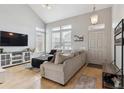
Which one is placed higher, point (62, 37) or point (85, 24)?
point (85, 24)

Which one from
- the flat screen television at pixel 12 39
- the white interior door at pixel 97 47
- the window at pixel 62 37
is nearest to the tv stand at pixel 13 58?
the flat screen television at pixel 12 39

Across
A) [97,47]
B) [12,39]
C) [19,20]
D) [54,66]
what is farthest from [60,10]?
[54,66]

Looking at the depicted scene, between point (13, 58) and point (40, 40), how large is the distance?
2773 millimetres

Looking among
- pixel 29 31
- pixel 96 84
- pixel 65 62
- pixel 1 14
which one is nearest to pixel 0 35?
pixel 1 14

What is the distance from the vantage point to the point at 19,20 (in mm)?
5480

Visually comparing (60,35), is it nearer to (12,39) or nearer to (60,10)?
(60,10)

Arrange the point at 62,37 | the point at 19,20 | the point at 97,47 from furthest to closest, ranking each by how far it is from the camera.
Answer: the point at 62,37 < the point at 19,20 < the point at 97,47

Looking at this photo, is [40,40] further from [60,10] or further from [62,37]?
[60,10]

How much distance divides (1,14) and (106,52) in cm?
542

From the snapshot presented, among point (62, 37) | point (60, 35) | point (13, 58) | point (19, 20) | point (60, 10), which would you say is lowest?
point (13, 58)

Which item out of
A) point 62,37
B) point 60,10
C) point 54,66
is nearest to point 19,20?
point 60,10

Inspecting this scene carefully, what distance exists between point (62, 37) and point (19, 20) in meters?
2.83

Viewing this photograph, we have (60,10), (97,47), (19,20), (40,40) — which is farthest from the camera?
(40,40)

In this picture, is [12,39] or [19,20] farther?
[19,20]
